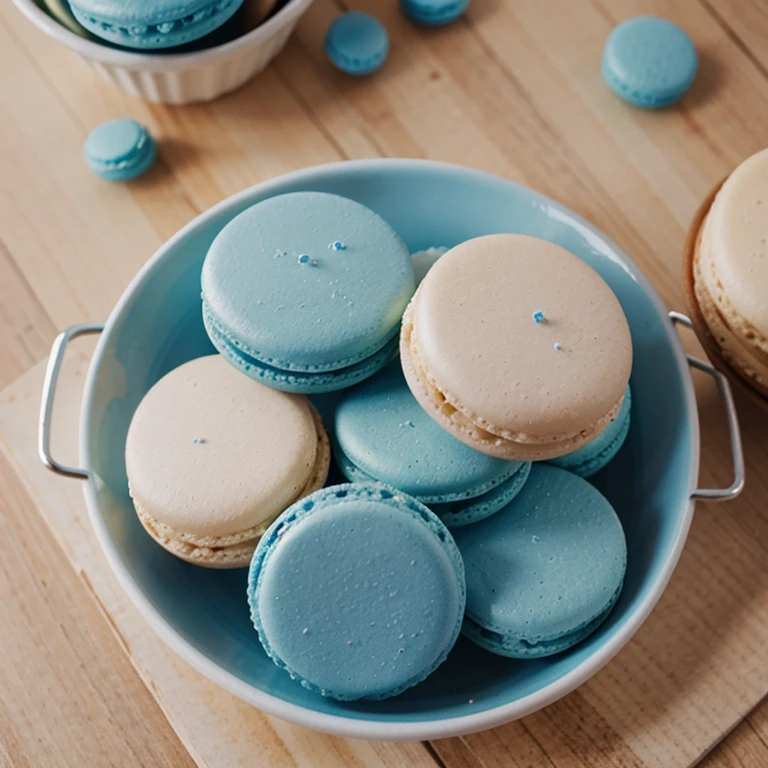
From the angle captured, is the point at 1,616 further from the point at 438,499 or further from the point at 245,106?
the point at 245,106

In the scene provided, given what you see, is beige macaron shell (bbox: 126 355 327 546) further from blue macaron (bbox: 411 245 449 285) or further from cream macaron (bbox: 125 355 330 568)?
blue macaron (bbox: 411 245 449 285)

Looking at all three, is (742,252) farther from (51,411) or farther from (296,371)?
(51,411)

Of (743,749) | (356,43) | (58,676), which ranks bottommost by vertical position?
(743,749)

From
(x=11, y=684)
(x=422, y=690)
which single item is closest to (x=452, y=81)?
(x=422, y=690)

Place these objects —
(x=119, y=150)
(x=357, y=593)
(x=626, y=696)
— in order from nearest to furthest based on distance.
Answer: (x=357, y=593), (x=626, y=696), (x=119, y=150)

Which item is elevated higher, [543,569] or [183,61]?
[183,61]

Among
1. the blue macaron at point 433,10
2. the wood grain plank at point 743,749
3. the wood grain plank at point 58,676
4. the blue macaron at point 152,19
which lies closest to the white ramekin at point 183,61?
the blue macaron at point 152,19

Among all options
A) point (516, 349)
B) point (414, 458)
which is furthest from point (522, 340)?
point (414, 458)

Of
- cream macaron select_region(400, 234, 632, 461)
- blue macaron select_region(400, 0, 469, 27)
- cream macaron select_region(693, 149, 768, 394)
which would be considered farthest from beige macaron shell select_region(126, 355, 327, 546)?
blue macaron select_region(400, 0, 469, 27)
